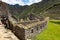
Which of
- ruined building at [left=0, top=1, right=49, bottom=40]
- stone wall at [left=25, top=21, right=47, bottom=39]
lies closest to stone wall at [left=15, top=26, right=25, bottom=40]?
ruined building at [left=0, top=1, right=49, bottom=40]

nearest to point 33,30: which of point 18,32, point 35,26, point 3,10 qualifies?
point 35,26

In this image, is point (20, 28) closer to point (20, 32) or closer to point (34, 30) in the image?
point (20, 32)

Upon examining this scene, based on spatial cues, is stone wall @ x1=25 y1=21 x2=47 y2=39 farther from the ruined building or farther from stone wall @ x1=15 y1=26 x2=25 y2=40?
stone wall @ x1=15 y1=26 x2=25 y2=40

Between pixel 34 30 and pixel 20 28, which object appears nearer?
pixel 20 28

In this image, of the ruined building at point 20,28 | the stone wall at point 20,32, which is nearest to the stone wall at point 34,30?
the ruined building at point 20,28

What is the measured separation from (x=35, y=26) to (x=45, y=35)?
3.97ft

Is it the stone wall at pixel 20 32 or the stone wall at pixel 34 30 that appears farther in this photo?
the stone wall at pixel 34 30

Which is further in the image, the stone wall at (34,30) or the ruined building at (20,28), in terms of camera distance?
the stone wall at (34,30)

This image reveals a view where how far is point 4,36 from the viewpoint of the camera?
594 centimetres

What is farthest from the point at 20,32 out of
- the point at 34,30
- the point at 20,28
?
the point at 34,30

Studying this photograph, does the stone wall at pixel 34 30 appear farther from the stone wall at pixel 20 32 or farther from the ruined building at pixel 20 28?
the stone wall at pixel 20 32

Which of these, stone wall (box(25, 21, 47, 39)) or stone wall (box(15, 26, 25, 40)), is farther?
stone wall (box(25, 21, 47, 39))

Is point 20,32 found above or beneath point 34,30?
above

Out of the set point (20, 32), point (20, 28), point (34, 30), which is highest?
point (20, 28)
